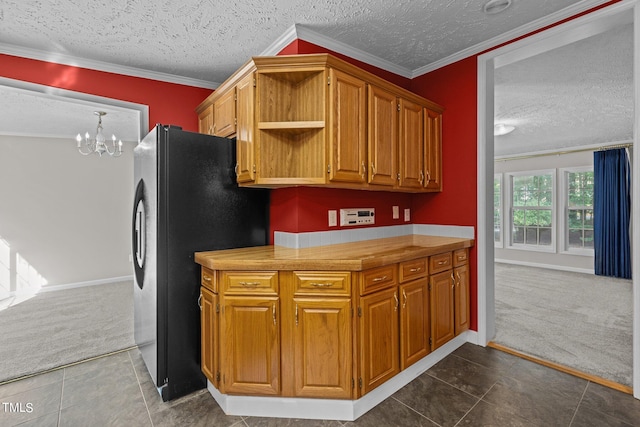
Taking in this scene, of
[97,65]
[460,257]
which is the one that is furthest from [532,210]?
[97,65]

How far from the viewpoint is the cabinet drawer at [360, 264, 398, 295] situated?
6.25 feet

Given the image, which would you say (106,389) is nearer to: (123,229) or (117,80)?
(117,80)

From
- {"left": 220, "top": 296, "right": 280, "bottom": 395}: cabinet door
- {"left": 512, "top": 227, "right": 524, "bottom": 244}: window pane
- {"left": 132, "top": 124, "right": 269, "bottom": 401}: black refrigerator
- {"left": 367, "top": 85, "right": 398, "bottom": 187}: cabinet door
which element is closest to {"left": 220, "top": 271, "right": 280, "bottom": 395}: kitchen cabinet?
{"left": 220, "top": 296, "right": 280, "bottom": 395}: cabinet door

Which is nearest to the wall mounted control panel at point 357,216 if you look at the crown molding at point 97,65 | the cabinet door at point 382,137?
the cabinet door at point 382,137

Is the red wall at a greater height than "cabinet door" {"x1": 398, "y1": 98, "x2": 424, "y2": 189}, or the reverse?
the red wall

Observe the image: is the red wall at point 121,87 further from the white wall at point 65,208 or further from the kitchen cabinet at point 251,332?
the white wall at point 65,208

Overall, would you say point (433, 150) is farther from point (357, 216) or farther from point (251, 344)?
point (251, 344)

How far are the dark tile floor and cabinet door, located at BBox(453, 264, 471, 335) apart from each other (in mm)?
346

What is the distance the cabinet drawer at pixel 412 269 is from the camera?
85.1 inches

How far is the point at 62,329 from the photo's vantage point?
3299 mm

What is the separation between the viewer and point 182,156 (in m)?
2.11

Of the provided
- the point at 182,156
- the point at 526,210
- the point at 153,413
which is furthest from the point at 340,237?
the point at 526,210

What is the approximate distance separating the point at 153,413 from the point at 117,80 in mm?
2876

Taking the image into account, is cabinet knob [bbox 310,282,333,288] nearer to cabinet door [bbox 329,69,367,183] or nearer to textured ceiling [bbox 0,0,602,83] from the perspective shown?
cabinet door [bbox 329,69,367,183]
